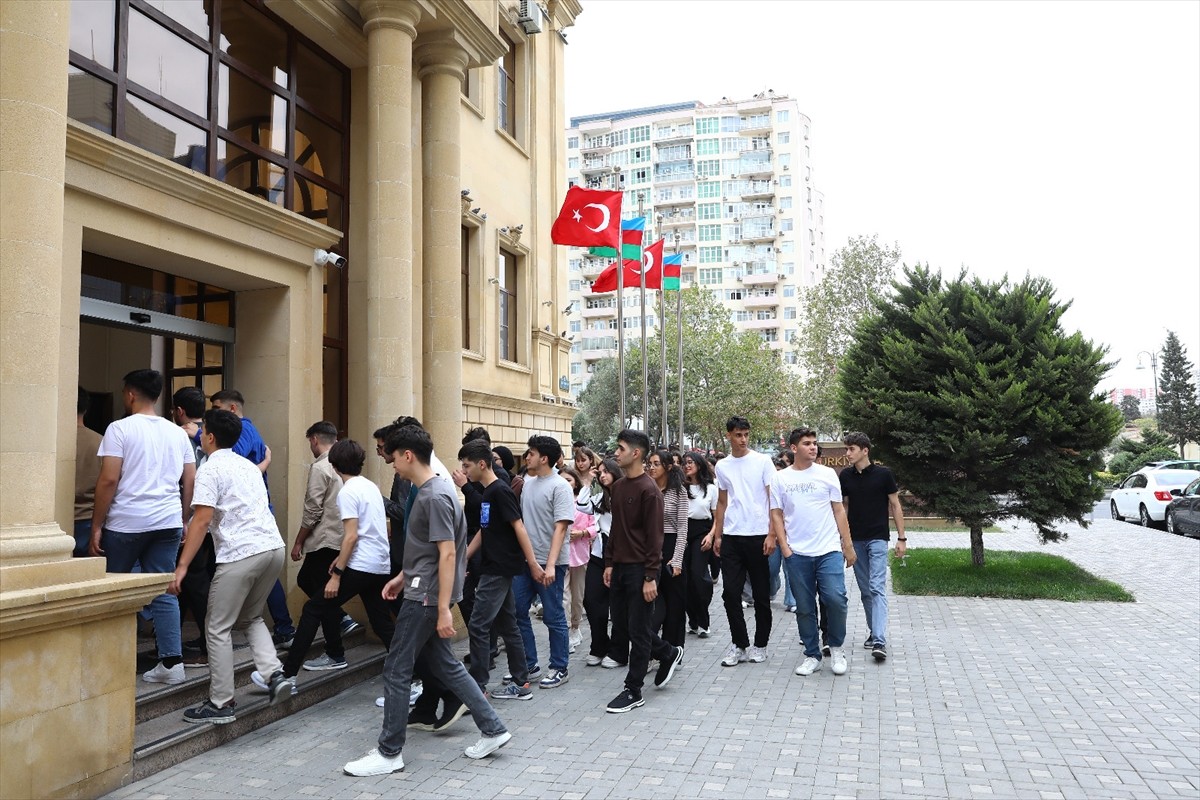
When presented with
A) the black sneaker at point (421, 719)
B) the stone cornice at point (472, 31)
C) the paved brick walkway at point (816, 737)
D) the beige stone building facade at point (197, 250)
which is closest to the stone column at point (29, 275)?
the beige stone building facade at point (197, 250)

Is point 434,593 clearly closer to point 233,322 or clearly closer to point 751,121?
point 233,322

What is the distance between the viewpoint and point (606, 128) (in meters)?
95.1

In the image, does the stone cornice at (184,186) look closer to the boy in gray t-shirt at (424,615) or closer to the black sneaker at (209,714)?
the boy in gray t-shirt at (424,615)

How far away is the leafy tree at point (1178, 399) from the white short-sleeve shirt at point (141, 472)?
62773 millimetres

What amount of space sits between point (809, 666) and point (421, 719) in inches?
136

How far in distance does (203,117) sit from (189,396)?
10.1 feet

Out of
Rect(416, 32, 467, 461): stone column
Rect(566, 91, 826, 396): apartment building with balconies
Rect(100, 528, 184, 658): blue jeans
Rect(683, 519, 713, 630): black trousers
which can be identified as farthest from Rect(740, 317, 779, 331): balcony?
Rect(100, 528, 184, 658): blue jeans

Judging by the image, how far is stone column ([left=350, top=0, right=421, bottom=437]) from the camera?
962cm

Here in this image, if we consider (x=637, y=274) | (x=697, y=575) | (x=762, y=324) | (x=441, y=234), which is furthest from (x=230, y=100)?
(x=762, y=324)

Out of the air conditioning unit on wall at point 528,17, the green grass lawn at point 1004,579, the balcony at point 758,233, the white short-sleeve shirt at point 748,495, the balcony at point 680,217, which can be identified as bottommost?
the green grass lawn at point 1004,579

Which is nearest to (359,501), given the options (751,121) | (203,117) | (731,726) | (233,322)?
(731,726)

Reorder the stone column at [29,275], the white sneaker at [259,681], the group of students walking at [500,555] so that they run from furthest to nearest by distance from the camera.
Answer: the white sneaker at [259,681] < the group of students walking at [500,555] < the stone column at [29,275]

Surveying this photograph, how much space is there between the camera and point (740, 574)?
842 centimetres

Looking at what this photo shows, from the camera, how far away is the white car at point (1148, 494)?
24.4 m
